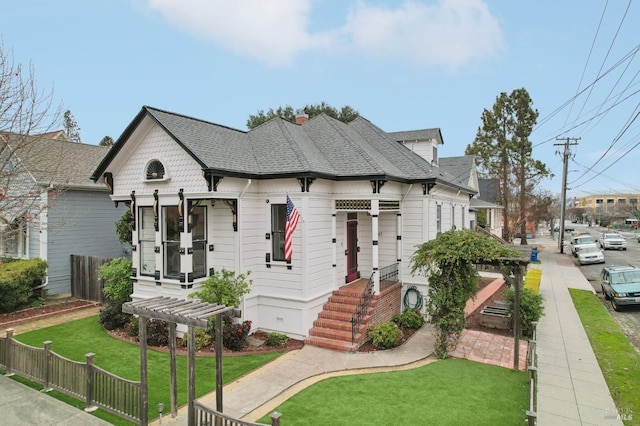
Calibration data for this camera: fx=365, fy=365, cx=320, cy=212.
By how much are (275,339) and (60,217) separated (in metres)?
11.4

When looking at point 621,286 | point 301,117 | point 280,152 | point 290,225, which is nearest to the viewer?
point 290,225

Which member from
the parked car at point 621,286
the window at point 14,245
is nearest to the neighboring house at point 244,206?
the window at point 14,245

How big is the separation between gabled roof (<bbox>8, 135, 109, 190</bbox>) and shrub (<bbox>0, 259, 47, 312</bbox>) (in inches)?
130

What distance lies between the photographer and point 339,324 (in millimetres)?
11195

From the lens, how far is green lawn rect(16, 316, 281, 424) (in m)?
8.02

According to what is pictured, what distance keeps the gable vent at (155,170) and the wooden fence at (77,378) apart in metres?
5.38

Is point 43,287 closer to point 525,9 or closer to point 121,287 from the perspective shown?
point 121,287

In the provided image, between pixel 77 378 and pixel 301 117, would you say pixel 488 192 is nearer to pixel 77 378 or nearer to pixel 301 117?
pixel 301 117

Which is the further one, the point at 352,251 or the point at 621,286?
the point at 621,286

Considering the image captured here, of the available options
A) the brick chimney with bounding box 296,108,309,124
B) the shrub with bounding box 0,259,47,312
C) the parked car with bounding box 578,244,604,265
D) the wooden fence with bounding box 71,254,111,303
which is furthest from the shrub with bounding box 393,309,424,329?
the parked car with bounding box 578,244,604,265

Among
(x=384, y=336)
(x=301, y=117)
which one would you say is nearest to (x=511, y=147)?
(x=301, y=117)

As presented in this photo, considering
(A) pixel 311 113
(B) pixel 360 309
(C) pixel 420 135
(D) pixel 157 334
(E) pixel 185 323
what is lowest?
(D) pixel 157 334

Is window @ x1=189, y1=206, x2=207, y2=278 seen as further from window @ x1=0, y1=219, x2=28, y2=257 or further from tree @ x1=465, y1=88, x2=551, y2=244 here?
tree @ x1=465, y1=88, x2=551, y2=244

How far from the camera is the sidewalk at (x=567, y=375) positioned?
7.13 m
